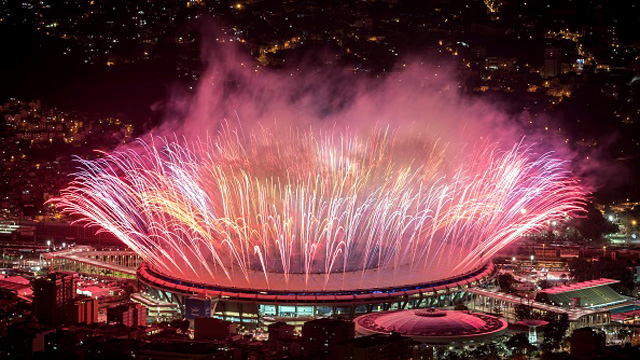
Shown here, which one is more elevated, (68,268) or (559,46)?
(559,46)

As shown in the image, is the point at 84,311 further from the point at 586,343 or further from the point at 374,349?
the point at 586,343

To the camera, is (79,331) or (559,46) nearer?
(79,331)

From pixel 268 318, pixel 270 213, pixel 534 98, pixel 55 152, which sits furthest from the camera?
pixel 55 152

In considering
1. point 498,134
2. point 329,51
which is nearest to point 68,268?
point 498,134

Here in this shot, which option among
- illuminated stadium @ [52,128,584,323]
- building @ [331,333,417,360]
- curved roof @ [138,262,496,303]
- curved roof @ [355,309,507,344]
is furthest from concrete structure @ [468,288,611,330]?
building @ [331,333,417,360]

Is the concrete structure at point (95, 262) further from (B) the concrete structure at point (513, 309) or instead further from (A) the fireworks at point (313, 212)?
(B) the concrete structure at point (513, 309)

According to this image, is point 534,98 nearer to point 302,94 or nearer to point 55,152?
point 302,94

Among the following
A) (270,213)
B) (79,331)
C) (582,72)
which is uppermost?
(582,72)

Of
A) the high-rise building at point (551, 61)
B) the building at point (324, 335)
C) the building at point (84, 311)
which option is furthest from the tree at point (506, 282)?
the high-rise building at point (551, 61)
